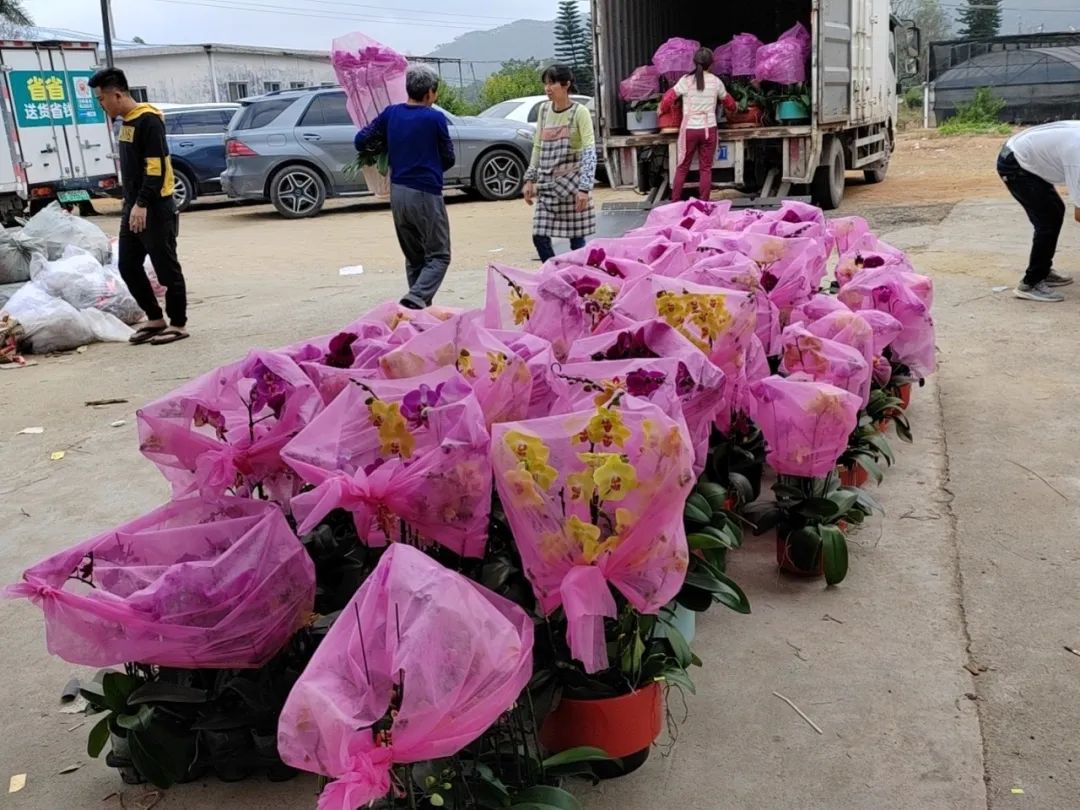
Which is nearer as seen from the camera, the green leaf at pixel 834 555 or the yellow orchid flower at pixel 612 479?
the yellow orchid flower at pixel 612 479

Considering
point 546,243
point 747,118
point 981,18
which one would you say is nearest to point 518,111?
point 747,118

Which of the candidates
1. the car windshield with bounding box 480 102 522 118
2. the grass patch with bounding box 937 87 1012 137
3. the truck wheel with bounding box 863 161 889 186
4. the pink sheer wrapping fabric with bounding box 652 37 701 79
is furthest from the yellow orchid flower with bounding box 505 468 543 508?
the grass patch with bounding box 937 87 1012 137

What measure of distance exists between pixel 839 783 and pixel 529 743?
0.69 metres

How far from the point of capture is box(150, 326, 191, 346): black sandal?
23.6ft

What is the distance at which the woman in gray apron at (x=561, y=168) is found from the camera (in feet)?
22.5

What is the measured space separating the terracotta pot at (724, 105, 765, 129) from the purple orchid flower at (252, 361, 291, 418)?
28.4 feet

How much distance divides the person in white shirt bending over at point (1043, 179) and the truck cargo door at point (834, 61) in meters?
3.63

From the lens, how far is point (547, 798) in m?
2.04

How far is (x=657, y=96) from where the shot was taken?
1053 cm

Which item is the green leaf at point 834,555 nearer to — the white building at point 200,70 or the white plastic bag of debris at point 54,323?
the white plastic bag of debris at point 54,323

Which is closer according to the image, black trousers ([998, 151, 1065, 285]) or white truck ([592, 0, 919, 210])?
black trousers ([998, 151, 1065, 285])

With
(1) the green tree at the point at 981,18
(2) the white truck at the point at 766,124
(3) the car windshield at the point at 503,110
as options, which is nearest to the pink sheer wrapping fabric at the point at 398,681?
(2) the white truck at the point at 766,124

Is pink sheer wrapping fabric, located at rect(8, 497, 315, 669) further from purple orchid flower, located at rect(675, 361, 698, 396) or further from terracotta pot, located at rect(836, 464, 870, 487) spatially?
Result: terracotta pot, located at rect(836, 464, 870, 487)

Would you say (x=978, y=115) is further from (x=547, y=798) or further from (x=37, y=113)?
(x=547, y=798)
